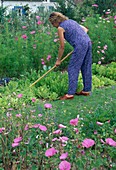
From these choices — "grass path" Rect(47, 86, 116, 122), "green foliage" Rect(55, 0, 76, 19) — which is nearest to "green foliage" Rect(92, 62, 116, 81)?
"grass path" Rect(47, 86, 116, 122)

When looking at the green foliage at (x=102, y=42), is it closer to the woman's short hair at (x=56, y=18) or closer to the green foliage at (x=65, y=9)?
the woman's short hair at (x=56, y=18)

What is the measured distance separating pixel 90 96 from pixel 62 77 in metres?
0.78

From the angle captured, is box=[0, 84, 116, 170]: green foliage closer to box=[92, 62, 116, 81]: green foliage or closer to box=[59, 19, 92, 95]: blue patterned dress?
box=[59, 19, 92, 95]: blue patterned dress

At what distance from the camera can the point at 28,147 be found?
13.4 feet

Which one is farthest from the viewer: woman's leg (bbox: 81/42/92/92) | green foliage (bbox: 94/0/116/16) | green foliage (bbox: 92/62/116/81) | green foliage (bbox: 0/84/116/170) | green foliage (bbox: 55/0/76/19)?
green foliage (bbox: 55/0/76/19)

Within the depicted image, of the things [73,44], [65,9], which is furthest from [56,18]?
[65,9]

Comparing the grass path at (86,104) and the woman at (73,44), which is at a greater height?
the woman at (73,44)

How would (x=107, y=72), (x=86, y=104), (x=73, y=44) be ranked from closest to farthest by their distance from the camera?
(x=86, y=104) < (x=73, y=44) < (x=107, y=72)

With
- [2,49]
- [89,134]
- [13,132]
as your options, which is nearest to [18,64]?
[2,49]

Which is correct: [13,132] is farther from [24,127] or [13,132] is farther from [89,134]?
[89,134]

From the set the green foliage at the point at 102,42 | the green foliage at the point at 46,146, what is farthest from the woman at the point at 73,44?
the green foliage at the point at 102,42

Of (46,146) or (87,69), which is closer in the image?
(46,146)

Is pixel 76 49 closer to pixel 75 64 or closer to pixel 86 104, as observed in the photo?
pixel 75 64

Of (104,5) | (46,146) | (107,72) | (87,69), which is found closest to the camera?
(46,146)
